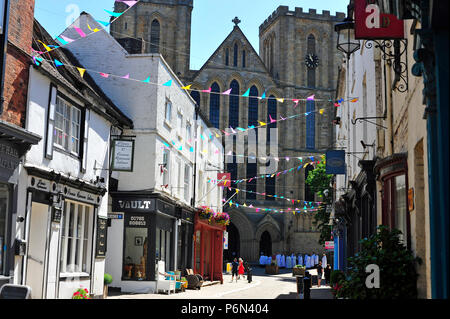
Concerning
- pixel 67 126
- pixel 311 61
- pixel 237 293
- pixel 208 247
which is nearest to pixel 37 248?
pixel 67 126

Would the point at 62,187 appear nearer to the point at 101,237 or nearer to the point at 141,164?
the point at 101,237

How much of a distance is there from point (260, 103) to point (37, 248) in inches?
1566

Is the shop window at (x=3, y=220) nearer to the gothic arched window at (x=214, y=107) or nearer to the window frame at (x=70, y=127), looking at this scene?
the window frame at (x=70, y=127)

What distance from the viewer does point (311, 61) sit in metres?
55.7

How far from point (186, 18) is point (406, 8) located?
4977 cm

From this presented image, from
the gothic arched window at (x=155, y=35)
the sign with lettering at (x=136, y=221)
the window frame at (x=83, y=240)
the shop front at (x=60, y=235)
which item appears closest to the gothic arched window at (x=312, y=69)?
the gothic arched window at (x=155, y=35)

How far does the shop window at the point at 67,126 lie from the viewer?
1413 cm

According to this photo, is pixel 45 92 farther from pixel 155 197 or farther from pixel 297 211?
pixel 297 211

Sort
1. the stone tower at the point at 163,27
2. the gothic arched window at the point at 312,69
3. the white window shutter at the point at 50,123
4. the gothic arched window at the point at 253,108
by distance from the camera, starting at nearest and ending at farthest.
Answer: the white window shutter at the point at 50,123 < the gothic arched window at the point at 253,108 < the stone tower at the point at 163,27 < the gothic arched window at the point at 312,69

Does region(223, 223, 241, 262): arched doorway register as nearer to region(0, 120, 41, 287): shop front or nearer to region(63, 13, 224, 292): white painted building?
region(63, 13, 224, 292): white painted building

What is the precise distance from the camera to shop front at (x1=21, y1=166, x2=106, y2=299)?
12891mm

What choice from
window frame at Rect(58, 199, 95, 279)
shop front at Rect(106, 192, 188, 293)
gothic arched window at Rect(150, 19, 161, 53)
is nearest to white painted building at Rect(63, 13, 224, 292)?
shop front at Rect(106, 192, 188, 293)

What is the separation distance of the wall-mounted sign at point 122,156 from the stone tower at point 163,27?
35.8 meters

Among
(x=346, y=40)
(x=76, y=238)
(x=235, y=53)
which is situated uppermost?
(x=235, y=53)
